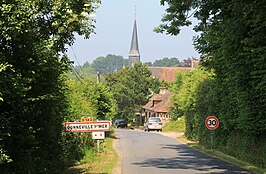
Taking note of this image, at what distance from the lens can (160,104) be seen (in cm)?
7206

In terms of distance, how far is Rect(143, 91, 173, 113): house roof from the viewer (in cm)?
6950

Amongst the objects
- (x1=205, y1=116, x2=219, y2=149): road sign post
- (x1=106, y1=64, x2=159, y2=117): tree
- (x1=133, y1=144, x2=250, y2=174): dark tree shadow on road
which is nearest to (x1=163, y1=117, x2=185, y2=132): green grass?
(x1=106, y1=64, x2=159, y2=117): tree

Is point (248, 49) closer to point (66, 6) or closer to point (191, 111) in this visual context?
point (66, 6)

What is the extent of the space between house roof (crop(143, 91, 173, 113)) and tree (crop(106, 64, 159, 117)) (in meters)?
2.15

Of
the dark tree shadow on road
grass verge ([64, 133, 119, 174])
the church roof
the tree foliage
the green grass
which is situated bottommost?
the dark tree shadow on road

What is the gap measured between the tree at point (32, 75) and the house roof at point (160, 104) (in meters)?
57.8

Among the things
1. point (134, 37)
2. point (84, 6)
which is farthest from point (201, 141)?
point (134, 37)

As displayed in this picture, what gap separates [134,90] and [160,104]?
9087 millimetres

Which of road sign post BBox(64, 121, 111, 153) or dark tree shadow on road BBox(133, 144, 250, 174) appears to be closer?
road sign post BBox(64, 121, 111, 153)

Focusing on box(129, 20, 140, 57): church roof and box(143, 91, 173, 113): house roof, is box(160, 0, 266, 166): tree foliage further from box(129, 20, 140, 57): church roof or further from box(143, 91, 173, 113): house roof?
box(129, 20, 140, 57): church roof

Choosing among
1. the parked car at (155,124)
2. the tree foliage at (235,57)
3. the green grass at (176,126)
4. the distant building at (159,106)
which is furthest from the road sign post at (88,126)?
the distant building at (159,106)

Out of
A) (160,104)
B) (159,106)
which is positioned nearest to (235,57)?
(159,106)

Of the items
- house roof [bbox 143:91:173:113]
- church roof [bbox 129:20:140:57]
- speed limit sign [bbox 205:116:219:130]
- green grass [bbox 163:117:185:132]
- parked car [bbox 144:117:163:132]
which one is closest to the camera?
speed limit sign [bbox 205:116:219:130]

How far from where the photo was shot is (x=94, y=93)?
3133 centimetres
